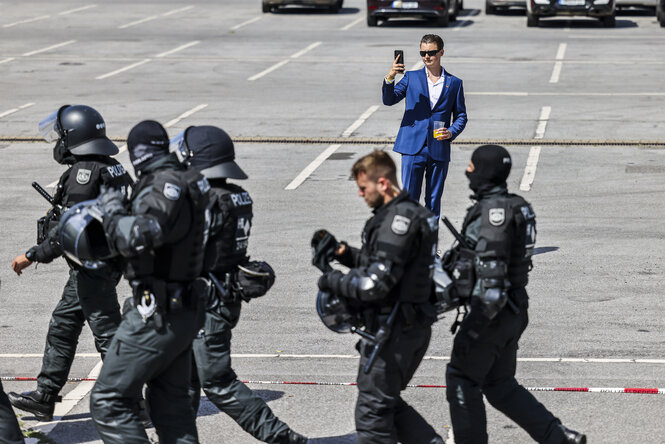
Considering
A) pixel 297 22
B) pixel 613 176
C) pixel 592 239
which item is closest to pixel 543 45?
pixel 297 22

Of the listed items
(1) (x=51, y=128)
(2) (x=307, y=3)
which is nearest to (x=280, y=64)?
(2) (x=307, y=3)

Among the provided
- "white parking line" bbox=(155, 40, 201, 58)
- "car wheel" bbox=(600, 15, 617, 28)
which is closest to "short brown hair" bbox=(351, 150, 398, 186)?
"white parking line" bbox=(155, 40, 201, 58)

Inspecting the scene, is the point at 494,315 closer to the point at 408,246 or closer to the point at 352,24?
the point at 408,246

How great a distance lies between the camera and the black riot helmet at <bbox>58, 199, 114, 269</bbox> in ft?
19.2

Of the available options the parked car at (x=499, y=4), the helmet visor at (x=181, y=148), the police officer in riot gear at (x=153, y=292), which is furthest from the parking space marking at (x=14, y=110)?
the parked car at (x=499, y=4)

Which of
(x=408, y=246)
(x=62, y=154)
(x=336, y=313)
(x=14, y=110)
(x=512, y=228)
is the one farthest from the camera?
(x=14, y=110)

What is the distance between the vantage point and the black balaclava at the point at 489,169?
20.4ft

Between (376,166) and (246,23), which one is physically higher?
(376,166)

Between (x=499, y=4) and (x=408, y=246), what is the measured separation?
99.1 feet

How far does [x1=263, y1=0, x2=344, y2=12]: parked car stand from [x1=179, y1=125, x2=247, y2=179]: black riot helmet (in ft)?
96.7

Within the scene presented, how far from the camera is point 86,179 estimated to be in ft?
23.3

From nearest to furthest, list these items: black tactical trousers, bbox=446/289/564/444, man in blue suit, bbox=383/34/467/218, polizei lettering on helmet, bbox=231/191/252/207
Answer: black tactical trousers, bbox=446/289/564/444 → polizei lettering on helmet, bbox=231/191/252/207 → man in blue suit, bbox=383/34/467/218

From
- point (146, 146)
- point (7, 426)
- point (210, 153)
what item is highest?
point (146, 146)

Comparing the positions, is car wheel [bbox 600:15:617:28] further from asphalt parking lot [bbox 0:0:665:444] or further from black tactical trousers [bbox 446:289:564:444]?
black tactical trousers [bbox 446:289:564:444]
